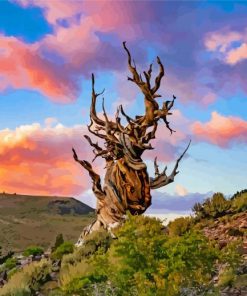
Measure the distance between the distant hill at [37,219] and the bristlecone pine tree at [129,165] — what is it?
39956 mm

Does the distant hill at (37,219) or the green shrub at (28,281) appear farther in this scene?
the distant hill at (37,219)

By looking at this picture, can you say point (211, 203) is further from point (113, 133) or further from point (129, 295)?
point (129, 295)

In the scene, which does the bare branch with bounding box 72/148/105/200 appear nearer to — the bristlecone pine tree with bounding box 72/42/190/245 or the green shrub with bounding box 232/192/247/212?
the bristlecone pine tree with bounding box 72/42/190/245

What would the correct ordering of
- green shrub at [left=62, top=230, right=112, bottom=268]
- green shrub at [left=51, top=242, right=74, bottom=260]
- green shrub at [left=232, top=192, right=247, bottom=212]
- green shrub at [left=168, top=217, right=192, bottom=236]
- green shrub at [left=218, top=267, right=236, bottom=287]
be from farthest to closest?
green shrub at [left=51, top=242, right=74, bottom=260]
green shrub at [left=232, top=192, right=247, bottom=212]
green shrub at [left=62, top=230, right=112, bottom=268]
green shrub at [left=168, top=217, right=192, bottom=236]
green shrub at [left=218, top=267, right=236, bottom=287]

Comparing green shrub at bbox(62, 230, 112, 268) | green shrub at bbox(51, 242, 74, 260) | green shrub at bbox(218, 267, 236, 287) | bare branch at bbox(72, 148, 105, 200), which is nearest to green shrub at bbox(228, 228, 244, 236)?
green shrub at bbox(62, 230, 112, 268)

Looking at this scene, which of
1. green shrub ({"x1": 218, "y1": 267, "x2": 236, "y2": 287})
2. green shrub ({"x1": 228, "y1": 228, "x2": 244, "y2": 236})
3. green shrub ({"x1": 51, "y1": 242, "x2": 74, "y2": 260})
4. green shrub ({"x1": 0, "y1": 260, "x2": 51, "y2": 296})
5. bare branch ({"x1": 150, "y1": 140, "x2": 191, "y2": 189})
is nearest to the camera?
green shrub ({"x1": 218, "y1": 267, "x2": 236, "y2": 287})

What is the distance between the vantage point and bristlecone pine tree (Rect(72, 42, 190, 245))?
100ft

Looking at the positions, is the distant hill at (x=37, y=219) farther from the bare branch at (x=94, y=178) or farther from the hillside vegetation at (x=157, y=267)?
the hillside vegetation at (x=157, y=267)

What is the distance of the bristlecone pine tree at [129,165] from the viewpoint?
100ft

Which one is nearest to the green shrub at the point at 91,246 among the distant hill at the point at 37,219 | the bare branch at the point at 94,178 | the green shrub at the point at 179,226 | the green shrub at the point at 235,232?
the green shrub at the point at 179,226

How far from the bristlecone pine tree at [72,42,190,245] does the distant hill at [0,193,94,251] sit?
3996cm

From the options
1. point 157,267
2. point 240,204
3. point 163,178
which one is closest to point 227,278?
point 157,267

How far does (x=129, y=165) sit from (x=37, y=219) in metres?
77.7

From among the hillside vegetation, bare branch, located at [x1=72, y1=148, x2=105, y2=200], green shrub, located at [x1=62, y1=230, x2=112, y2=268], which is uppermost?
bare branch, located at [x1=72, y1=148, x2=105, y2=200]
